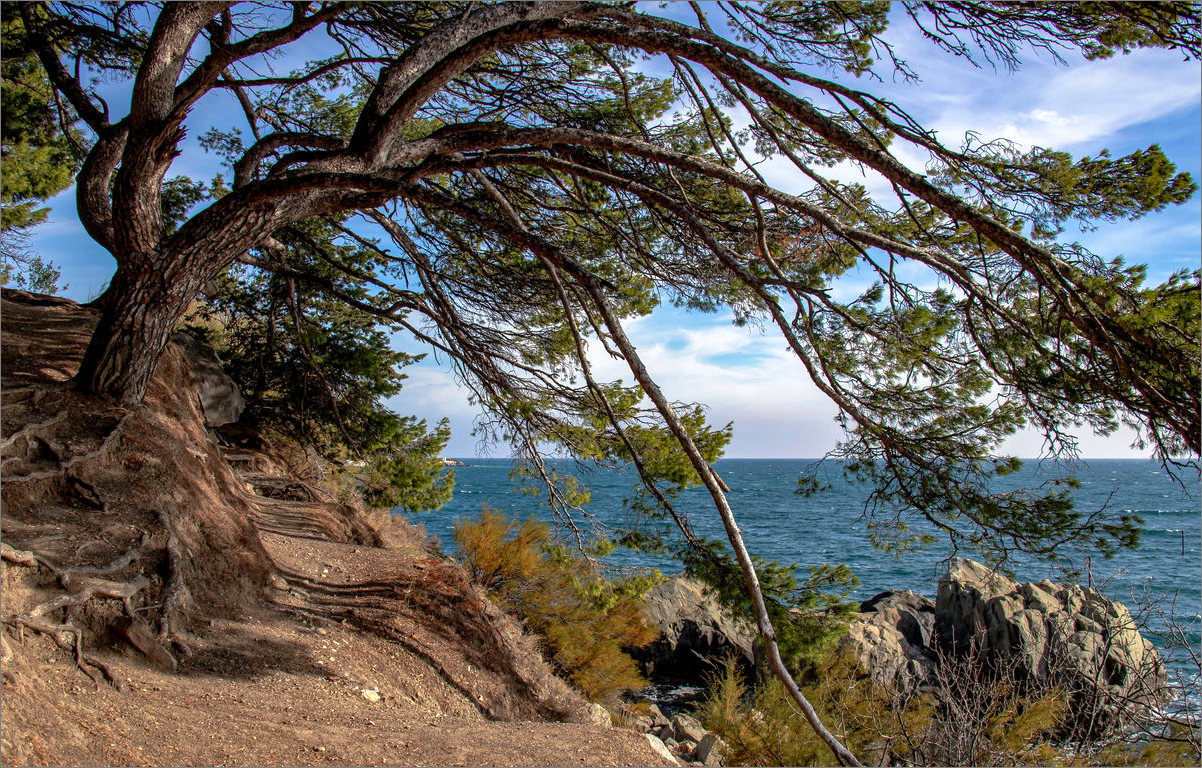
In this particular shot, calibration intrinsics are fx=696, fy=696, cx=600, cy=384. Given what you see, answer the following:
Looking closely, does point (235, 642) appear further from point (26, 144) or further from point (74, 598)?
point (26, 144)

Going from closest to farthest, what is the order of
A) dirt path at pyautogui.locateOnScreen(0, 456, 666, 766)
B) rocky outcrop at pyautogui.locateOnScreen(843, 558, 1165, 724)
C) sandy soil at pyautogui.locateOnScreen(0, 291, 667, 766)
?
dirt path at pyautogui.locateOnScreen(0, 456, 666, 766) < sandy soil at pyautogui.locateOnScreen(0, 291, 667, 766) < rocky outcrop at pyautogui.locateOnScreen(843, 558, 1165, 724)

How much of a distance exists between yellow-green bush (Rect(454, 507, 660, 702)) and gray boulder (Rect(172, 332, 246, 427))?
13.2ft

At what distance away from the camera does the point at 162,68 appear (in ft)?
19.3

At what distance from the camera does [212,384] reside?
923cm

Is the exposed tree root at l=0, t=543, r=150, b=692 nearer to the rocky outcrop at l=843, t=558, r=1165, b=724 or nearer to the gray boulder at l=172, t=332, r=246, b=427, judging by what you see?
the gray boulder at l=172, t=332, r=246, b=427

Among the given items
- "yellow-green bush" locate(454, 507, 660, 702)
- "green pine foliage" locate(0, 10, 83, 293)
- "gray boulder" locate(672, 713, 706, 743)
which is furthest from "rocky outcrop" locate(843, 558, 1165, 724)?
"green pine foliage" locate(0, 10, 83, 293)

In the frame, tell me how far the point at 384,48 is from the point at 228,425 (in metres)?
5.72

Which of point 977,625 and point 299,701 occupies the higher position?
point 299,701

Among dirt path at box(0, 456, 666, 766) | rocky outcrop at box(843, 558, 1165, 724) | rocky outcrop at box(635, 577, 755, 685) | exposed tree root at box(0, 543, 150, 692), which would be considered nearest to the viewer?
dirt path at box(0, 456, 666, 766)

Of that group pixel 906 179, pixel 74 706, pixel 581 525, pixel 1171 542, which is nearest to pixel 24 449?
pixel 74 706

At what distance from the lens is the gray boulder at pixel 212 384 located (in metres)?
9.04

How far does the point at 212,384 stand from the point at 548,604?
579 cm

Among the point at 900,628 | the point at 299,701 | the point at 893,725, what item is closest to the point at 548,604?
the point at 893,725

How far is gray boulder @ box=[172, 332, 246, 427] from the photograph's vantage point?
9039mm
